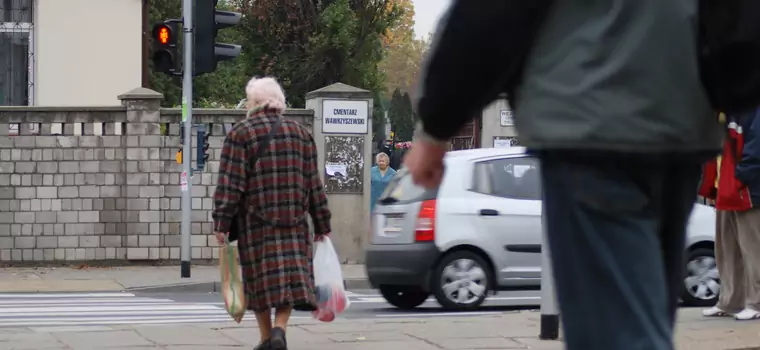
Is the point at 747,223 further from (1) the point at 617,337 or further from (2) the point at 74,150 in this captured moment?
(2) the point at 74,150

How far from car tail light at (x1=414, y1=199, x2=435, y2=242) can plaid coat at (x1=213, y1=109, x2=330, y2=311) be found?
400cm

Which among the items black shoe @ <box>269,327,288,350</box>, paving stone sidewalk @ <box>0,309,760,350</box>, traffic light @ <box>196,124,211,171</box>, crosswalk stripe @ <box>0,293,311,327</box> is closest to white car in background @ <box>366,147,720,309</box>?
crosswalk stripe @ <box>0,293,311,327</box>

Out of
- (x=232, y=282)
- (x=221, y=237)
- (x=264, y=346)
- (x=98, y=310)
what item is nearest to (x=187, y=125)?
(x=98, y=310)

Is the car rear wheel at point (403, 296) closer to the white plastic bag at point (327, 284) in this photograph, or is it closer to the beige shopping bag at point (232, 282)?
the white plastic bag at point (327, 284)

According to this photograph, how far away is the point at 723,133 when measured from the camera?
271cm

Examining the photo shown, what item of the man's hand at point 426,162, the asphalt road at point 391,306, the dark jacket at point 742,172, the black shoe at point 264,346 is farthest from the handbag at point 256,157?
the man's hand at point 426,162

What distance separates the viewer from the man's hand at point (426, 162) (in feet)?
8.75

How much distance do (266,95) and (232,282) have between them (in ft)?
3.80

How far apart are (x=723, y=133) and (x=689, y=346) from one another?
4.46m

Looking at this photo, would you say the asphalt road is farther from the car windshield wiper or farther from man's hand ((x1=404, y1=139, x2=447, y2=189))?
man's hand ((x1=404, y1=139, x2=447, y2=189))

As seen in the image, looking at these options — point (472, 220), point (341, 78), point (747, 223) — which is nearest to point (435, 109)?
point (747, 223)

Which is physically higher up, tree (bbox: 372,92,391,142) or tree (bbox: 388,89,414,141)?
tree (bbox: 388,89,414,141)

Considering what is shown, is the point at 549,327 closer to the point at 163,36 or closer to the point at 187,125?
the point at 187,125

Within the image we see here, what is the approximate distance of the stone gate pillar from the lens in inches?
701
